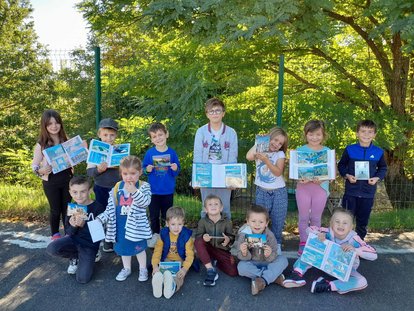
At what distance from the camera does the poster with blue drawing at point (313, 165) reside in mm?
4262

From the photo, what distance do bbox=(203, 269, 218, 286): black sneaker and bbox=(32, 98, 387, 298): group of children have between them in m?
0.01

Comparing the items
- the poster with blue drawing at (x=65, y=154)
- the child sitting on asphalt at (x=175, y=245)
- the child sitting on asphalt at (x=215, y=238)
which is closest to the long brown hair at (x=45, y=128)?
the poster with blue drawing at (x=65, y=154)

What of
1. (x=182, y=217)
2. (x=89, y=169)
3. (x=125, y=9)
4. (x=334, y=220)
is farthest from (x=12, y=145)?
(x=334, y=220)

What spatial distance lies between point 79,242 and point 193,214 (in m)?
2.09

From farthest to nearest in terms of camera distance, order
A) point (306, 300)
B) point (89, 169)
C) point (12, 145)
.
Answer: point (12, 145)
point (89, 169)
point (306, 300)

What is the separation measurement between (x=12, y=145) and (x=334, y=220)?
6654 mm

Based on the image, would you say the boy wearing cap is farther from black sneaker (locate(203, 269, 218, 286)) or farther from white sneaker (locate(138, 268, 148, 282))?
black sneaker (locate(203, 269, 218, 286))

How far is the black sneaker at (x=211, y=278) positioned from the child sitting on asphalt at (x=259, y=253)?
10.1 inches

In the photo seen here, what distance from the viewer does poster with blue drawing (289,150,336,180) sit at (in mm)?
4262

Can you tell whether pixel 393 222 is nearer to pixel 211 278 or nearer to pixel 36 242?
pixel 211 278

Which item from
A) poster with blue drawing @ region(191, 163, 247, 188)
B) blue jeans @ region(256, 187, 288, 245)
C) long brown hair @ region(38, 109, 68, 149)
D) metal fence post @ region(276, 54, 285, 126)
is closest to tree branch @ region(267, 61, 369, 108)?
metal fence post @ region(276, 54, 285, 126)

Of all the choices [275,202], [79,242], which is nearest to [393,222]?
[275,202]

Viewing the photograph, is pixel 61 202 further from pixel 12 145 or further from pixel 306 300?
pixel 12 145

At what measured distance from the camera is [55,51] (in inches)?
232
